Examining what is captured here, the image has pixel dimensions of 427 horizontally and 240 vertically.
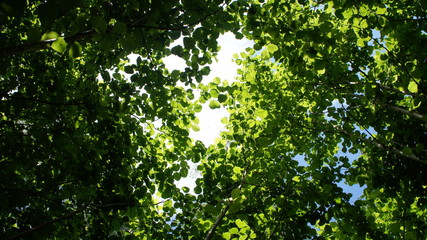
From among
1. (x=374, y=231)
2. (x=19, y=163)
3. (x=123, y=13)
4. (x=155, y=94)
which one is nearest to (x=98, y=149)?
(x=19, y=163)

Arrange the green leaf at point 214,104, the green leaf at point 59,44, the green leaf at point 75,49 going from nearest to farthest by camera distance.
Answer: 1. the green leaf at point 59,44
2. the green leaf at point 75,49
3. the green leaf at point 214,104

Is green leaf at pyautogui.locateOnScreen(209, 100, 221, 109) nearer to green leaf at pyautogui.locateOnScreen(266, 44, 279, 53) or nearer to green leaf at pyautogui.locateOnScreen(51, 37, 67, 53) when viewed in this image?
green leaf at pyautogui.locateOnScreen(266, 44, 279, 53)

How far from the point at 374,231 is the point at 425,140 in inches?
87.3

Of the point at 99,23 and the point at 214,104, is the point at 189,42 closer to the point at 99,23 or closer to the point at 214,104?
the point at 99,23

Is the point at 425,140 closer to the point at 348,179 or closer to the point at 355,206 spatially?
the point at 348,179

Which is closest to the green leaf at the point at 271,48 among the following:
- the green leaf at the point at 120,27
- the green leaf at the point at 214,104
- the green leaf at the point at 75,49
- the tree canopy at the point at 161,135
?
the tree canopy at the point at 161,135

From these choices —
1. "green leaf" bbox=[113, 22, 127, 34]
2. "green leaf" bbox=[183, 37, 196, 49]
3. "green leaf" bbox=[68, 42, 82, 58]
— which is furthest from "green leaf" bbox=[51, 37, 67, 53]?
"green leaf" bbox=[183, 37, 196, 49]

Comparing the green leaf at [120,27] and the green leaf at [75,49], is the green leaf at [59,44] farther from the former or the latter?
the green leaf at [120,27]

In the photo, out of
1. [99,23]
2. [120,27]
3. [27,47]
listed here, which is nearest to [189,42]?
[120,27]

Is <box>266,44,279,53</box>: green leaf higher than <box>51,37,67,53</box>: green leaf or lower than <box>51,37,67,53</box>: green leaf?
higher

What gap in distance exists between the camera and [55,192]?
306 centimetres

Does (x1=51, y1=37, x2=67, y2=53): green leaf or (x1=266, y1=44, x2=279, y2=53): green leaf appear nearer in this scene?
(x1=51, y1=37, x2=67, y2=53): green leaf

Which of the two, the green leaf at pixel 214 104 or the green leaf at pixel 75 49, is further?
the green leaf at pixel 214 104

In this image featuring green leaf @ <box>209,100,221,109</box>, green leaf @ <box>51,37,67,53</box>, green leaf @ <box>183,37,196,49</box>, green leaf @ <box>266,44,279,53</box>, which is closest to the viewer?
green leaf @ <box>51,37,67,53</box>
